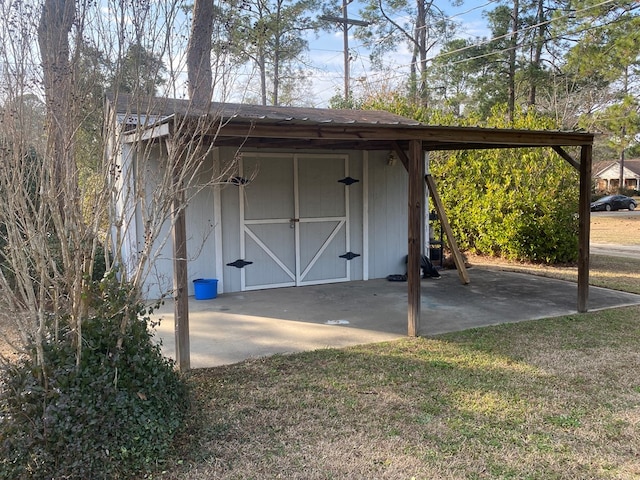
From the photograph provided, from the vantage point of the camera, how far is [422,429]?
3189 millimetres

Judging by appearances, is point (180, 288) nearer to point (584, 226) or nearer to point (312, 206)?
point (312, 206)

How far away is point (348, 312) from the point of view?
6.07 meters

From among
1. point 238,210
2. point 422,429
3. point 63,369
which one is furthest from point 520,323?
point 63,369

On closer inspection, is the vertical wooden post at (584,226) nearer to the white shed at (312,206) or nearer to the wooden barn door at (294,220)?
the white shed at (312,206)

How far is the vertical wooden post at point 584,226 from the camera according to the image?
598 cm

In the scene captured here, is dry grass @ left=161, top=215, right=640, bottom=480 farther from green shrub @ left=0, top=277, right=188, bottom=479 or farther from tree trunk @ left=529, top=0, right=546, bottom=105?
tree trunk @ left=529, top=0, right=546, bottom=105

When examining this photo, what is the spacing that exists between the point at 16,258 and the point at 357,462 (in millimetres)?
2063

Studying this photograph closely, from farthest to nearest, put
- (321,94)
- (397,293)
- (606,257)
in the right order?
(321,94), (606,257), (397,293)

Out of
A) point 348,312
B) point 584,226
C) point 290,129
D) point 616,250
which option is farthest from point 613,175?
point 290,129

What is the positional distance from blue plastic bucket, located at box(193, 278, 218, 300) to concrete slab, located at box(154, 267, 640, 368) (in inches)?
5.5

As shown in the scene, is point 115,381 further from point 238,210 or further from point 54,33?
point 238,210

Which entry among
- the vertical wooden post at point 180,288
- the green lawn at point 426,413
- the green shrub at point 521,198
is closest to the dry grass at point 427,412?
the green lawn at point 426,413

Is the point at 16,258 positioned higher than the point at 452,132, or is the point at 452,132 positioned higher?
the point at 452,132

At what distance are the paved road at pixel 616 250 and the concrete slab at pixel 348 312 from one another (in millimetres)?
4782
